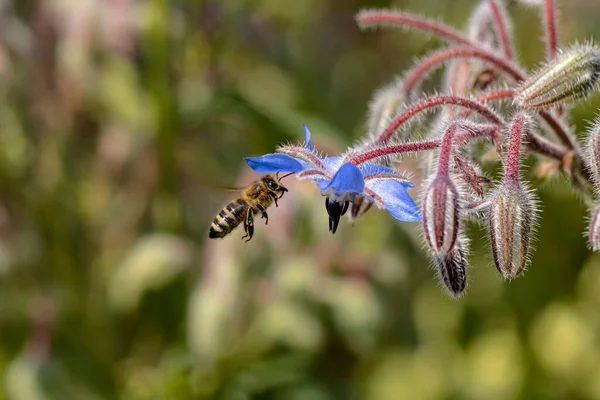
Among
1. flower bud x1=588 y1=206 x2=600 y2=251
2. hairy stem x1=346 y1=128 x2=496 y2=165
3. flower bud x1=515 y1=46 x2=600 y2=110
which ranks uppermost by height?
flower bud x1=515 y1=46 x2=600 y2=110

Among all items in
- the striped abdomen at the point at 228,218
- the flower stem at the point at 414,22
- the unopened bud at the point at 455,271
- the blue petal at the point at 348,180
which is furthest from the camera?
the striped abdomen at the point at 228,218

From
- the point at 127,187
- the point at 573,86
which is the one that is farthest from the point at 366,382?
the point at 573,86

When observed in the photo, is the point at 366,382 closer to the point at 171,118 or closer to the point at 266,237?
the point at 266,237

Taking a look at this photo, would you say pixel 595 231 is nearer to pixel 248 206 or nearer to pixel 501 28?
pixel 501 28

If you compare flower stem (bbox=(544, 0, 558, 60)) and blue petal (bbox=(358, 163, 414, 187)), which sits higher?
flower stem (bbox=(544, 0, 558, 60))

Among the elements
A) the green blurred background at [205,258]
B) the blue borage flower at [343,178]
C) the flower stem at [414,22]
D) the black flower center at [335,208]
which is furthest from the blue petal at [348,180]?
the green blurred background at [205,258]

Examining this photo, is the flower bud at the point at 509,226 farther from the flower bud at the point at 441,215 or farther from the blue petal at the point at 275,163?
the blue petal at the point at 275,163

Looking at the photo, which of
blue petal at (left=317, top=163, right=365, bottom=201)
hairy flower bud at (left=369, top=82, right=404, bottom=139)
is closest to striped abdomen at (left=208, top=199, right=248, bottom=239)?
hairy flower bud at (left=369, top=82, right=404, bottom=139)

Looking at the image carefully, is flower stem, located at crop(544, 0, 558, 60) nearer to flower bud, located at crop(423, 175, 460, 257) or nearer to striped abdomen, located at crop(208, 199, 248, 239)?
flower bud, located at crop(423, 175, 460, 257)
